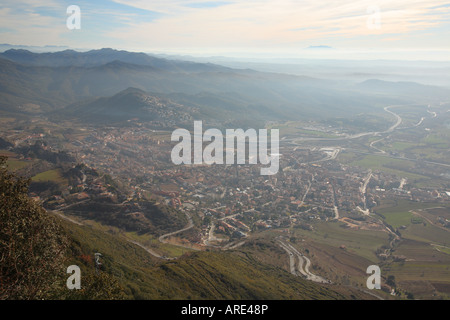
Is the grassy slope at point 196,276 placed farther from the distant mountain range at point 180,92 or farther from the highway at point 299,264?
the distant mountain range at point 180,92

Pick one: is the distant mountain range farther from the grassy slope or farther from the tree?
the tree

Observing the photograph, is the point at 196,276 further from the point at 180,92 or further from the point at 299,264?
the point at 180,92

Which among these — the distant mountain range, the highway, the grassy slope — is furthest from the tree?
the distant mountain range

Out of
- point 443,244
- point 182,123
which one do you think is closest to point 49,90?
point 182,123

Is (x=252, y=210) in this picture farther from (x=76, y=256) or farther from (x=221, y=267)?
(x=76, y=256)

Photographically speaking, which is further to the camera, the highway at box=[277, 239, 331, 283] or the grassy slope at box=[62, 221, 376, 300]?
the highway at box=[277, 239, 331, 283]

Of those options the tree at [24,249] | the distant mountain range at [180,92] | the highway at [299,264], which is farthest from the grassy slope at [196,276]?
the distant mountain range at [180,92]
